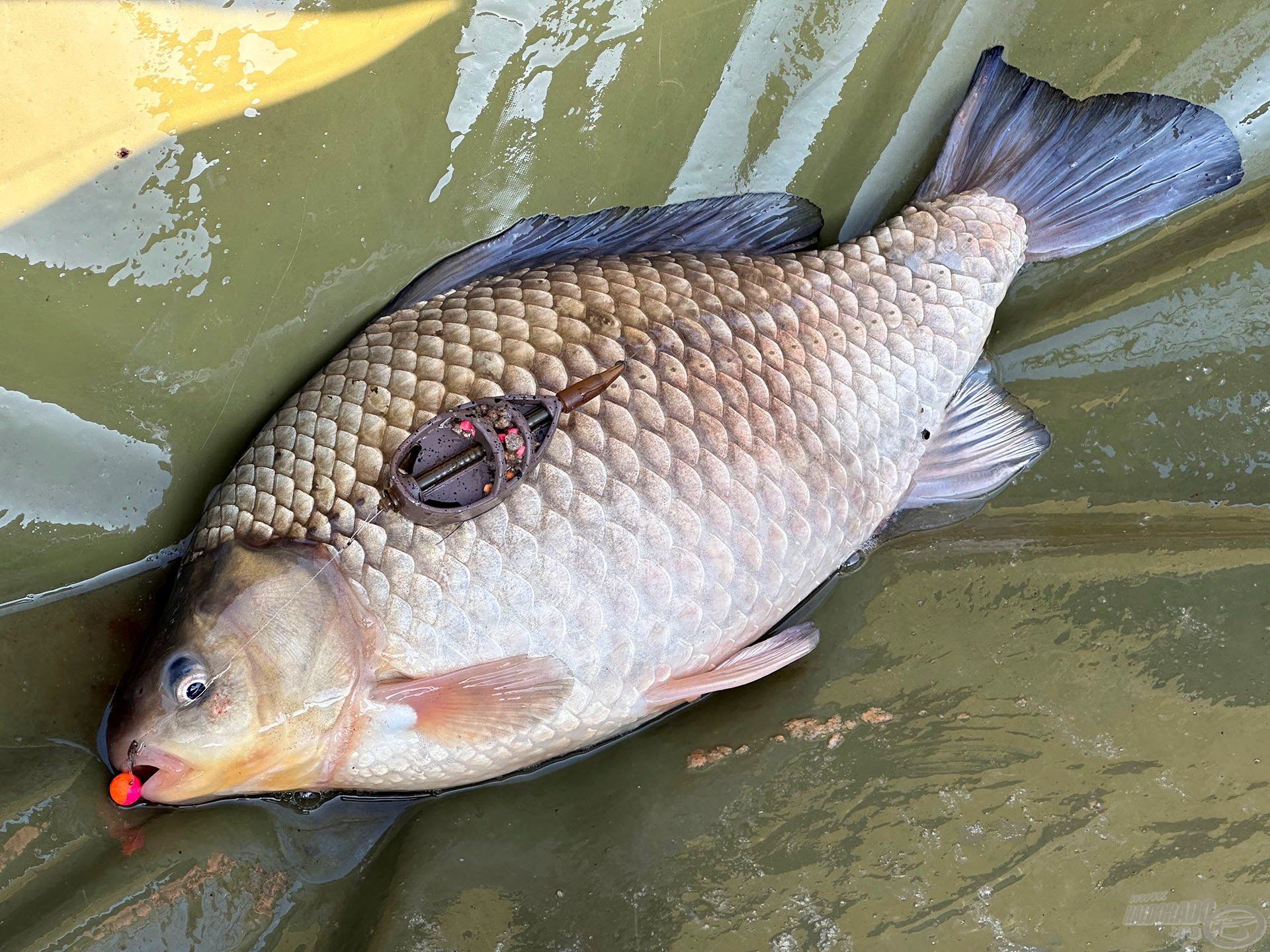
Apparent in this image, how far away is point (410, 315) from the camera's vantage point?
5.49 feet

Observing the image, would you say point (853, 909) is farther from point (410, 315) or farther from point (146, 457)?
point (146, 457)

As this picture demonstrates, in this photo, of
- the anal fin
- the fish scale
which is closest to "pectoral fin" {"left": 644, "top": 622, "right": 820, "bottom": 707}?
the fish scale

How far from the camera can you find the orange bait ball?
1.41 metres

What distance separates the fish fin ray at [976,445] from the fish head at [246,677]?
1084mm

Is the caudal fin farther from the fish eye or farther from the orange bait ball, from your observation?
the orange bait ball

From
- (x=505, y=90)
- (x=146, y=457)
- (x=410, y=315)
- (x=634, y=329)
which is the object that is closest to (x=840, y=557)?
(x=634, y=329)

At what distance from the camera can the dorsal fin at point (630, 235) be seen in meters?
1.75

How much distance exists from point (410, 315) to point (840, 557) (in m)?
0.92

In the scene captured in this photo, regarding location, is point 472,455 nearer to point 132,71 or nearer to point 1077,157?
point 132,71

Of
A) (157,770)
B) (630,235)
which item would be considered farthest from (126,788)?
(630,235)

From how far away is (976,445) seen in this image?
1792 millimetres

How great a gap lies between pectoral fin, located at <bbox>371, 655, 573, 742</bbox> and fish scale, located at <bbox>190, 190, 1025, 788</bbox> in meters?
0.02

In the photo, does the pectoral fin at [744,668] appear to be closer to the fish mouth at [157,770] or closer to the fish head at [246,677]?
the fish head at [246,677]

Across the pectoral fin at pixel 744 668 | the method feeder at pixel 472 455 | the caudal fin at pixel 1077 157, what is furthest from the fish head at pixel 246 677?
the caudal fin at pixel 1077 157
